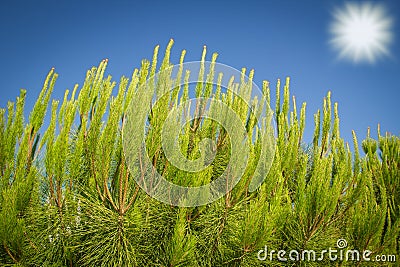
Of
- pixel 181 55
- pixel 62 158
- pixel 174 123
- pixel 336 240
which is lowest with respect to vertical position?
pixel 336 240

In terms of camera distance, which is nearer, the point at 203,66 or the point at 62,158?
the point at 62,158

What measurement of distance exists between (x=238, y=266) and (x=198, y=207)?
644 millimetres

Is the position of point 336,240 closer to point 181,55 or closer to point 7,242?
point 181,55

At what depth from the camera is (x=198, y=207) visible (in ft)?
8.77

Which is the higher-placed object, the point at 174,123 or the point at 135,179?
the point at 174,123

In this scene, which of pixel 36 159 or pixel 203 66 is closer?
pixel 36 159

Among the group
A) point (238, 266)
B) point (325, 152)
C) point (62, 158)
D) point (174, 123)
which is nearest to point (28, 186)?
point (62, 158)

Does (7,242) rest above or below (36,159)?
below

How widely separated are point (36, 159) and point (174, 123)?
1.35m

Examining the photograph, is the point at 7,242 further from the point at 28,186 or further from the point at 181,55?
the point at 181,55

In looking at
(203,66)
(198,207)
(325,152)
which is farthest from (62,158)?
(325,152)

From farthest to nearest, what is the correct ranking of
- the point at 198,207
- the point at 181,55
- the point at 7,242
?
the point at 181,55 < the point at 198,207 < the point at 7,242

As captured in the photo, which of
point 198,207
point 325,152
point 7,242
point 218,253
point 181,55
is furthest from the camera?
point 325,152

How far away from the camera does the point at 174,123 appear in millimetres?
2576
